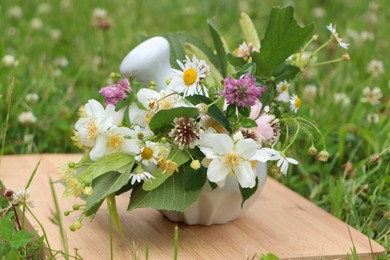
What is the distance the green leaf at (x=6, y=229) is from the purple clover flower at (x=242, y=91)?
372 mm

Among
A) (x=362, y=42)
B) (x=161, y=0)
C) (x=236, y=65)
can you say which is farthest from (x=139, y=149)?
(x=161, y=0)

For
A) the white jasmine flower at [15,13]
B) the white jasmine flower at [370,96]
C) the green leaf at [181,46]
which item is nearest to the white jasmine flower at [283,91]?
the green leaf at [181,46]

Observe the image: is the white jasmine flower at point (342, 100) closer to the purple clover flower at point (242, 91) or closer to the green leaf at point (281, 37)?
the green leaf at point (281, 37)

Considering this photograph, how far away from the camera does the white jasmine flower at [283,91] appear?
50.3 inches

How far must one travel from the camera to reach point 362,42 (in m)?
2.48

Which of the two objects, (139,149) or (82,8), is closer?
(139,149)

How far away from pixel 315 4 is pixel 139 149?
2.07 m

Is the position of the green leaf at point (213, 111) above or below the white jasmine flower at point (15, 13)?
above

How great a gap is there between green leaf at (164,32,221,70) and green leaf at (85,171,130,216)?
0.27 metres

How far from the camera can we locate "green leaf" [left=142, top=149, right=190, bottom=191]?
1110mm

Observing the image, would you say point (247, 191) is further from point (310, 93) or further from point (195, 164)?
point (310, 93)

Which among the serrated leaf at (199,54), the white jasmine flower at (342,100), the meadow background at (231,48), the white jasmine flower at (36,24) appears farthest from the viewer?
the white jasmine flower at (36,24)

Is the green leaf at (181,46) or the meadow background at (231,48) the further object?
the meadow background at (231,48)

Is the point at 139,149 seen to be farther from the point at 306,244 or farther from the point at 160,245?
the point at 306,244
